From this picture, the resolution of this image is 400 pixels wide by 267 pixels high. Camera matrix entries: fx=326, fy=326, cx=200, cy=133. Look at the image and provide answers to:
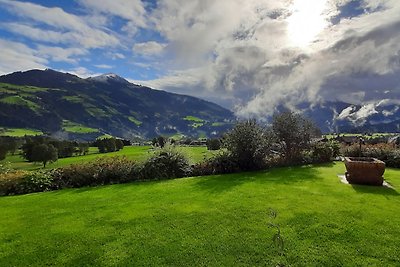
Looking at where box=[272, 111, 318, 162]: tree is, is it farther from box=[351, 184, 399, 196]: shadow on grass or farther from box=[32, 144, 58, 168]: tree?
box=[32, 144, 58, 168]: tree

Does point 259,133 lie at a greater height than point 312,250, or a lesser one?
greater

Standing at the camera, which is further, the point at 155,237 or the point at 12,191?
the point at 12,191

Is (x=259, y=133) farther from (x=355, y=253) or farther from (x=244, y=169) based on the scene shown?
(x=355, y=253)

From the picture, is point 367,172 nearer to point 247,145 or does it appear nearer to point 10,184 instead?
point 247,145

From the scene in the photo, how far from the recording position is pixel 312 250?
8.41 m

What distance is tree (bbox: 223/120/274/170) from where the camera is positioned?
22062mm

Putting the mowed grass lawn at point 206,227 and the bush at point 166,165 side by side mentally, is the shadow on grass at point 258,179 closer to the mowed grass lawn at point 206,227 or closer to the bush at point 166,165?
the mowed grass lawn at point 206,227

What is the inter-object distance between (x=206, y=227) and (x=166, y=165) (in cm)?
1094

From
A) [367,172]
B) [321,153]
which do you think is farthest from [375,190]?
[321,153]

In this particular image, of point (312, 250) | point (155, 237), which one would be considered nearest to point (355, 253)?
point (312, 250)

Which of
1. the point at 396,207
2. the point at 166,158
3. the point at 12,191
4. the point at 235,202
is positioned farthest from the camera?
the point at 166,158

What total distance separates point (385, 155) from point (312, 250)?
781 inches

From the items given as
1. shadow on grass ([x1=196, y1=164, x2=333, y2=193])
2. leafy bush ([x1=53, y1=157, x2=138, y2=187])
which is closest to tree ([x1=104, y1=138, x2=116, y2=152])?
leafy bush ([x1=53, y1=157, x2=138, y2=187])

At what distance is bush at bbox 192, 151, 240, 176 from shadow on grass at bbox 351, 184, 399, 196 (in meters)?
8.09
